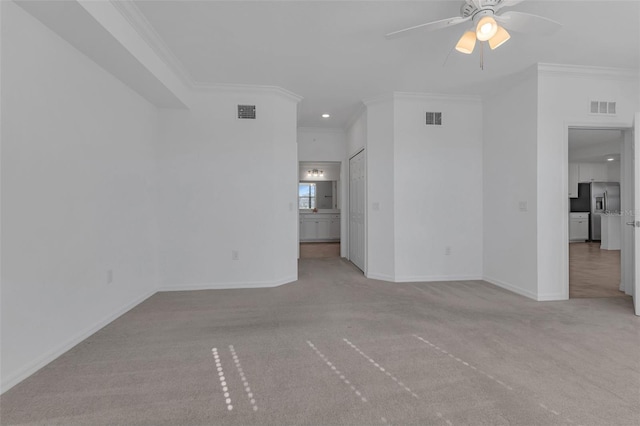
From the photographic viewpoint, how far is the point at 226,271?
4.32m

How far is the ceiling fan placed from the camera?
2.20m

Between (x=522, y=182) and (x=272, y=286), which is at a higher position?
(x=522, y=182)

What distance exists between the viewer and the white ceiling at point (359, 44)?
2557 millimetres

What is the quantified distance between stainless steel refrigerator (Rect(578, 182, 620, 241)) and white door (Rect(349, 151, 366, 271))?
741 centimetres

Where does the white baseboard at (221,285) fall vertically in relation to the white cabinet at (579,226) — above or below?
below

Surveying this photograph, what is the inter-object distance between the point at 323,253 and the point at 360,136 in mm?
3124

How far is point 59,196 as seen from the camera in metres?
2.40

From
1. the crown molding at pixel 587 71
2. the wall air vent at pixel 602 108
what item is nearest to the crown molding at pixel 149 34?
the crown molding at pixel 587 71

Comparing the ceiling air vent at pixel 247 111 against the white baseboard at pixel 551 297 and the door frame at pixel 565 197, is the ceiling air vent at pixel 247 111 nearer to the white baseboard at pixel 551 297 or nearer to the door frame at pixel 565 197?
the door frame at pixel 565 197

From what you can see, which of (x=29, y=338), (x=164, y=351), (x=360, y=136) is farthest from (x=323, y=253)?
(x=29, y=338)

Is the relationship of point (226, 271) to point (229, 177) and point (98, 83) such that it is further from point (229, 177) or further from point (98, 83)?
point (98, 83)

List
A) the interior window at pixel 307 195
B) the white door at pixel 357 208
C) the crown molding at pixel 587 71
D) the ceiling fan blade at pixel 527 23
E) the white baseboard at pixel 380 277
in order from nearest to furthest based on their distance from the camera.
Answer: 1. the ceiling fan blade at pixel 527 23
2. the crown molding at pixel 587 71
3. the white baseboard at pixel 380 277
4. the white door at pixel 357 208
5. the interior window at pixel 307 195

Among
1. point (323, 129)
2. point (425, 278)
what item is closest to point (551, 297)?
point (425, 278)

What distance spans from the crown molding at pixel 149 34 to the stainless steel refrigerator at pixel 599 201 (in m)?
10.6
